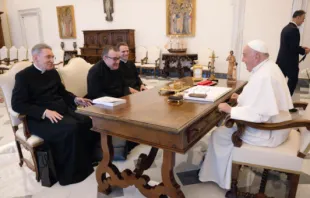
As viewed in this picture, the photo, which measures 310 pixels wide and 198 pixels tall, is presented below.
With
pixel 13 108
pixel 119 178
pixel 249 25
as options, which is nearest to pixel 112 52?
pixel 13 108

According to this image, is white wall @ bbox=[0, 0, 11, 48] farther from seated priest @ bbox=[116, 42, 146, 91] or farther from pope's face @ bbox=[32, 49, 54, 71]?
pope's face @ bbox=[32, 49, 54, 71]

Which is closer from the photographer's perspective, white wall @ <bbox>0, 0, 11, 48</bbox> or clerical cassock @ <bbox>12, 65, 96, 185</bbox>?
clerical cassock @ <bbox>12, 65, 96, 185</bbox>

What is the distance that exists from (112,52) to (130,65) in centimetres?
83

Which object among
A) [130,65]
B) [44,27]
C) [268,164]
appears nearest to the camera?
[268,164]

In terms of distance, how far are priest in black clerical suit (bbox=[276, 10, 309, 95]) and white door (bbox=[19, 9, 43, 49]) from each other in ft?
31.1

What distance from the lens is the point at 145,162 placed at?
2246mm

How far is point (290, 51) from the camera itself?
4.07 meters

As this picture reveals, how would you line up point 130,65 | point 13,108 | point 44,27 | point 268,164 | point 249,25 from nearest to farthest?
point 268,164 → point 13,108 → point 130,65 → point 249,25 → point 44,27

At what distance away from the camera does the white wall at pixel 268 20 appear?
19.2ft

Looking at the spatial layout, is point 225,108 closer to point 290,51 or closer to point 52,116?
point 52,116

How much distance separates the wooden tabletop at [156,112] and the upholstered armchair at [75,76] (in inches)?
43.7

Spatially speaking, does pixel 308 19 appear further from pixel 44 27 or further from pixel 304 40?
pixel 44 27

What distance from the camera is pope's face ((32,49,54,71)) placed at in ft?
7.53

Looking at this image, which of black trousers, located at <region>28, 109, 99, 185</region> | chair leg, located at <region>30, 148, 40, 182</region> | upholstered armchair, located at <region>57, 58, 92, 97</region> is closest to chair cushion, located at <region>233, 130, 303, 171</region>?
black trousers, located at <region>28, 109, 99, 185</region>
